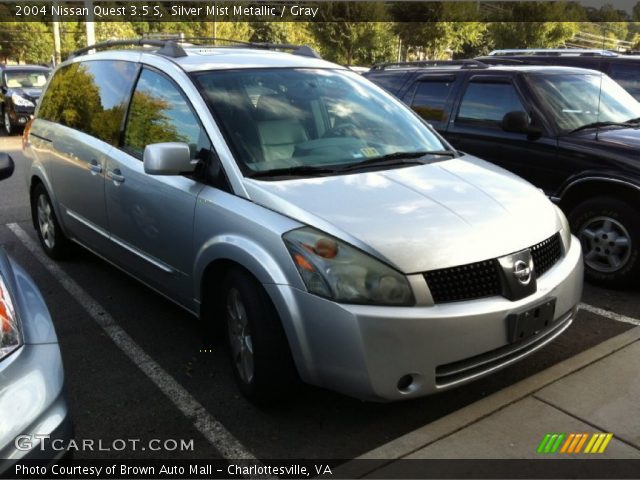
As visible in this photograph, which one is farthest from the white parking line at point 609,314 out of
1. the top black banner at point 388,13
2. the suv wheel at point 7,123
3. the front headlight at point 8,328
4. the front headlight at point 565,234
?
the top black banner at point 388,13

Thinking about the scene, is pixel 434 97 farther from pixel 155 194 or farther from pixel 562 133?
pixel 155 194

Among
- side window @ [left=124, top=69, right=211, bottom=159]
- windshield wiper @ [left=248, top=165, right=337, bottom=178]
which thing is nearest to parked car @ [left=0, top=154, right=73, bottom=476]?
windshield wiper @ [left=248, top=165, right=337, bottom=178]

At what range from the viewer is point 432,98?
20.7 feet

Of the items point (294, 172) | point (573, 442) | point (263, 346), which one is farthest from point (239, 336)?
point (573, 442)

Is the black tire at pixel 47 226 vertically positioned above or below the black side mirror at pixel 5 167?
below

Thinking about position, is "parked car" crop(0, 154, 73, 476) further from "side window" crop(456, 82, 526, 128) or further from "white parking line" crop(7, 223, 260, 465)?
A: "side window" crop(456, 82, 526, 128)

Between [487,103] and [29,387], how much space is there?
490 centimetres

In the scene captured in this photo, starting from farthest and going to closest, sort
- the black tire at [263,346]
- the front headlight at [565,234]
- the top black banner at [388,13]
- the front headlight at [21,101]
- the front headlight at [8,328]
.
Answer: the top black banner at [388,13]
the front headlight at [21,101]
the front headlight at [565,234]
the black tire at [263,346]
the front headlight at [8,328]

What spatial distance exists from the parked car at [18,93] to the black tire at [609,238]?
45.3 ft

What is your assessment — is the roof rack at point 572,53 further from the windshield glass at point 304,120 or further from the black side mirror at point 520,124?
the windshield glass at point 304,120

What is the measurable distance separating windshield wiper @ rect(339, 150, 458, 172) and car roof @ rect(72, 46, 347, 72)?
36.9 inches

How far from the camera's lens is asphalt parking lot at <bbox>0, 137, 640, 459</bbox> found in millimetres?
2936

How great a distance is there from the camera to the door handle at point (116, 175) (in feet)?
13.3

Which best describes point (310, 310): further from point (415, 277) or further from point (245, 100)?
point (245, 100)
